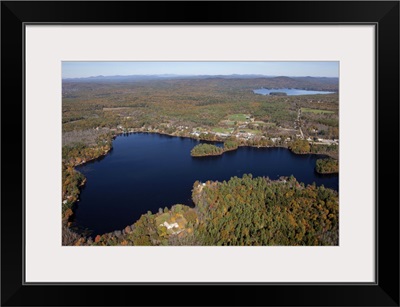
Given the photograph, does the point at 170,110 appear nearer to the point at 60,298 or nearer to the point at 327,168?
the point at 327,168

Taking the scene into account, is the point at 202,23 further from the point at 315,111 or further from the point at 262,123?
the point at 315,111

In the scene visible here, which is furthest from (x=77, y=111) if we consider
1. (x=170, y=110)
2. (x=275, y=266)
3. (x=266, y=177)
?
(x=275, y=266)

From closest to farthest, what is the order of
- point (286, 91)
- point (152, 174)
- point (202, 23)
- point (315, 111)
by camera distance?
point (202, 23) → point (315, 111) → point (286, 91) → point (152, 174)

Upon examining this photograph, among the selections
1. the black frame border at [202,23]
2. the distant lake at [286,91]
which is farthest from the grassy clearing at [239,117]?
the black frame border at [202,23]

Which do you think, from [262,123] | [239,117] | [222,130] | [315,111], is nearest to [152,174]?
[222,130]

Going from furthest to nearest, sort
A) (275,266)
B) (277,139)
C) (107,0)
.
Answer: (277,139)
(275,266)
(107,0)

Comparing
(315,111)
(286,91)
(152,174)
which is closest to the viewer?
(315,111)

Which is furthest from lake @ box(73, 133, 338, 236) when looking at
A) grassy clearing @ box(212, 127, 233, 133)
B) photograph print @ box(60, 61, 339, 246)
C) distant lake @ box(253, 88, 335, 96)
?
distant lake @ box(253, 88, 335, 96)
